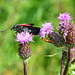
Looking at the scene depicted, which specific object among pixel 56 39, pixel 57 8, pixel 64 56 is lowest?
pixel 64 56

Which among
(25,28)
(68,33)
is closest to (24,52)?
(25,28)

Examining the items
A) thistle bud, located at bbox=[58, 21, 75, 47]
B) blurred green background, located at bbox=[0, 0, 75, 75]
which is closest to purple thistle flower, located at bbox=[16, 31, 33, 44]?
thistle bud, located at bbox=[58, 21, 75, 47]

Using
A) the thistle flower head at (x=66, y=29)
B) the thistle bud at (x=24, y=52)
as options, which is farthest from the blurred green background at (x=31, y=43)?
the thistle flower head at (x=66, y=29)

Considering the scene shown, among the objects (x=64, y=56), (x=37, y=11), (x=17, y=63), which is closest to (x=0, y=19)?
(x=37, y=11)

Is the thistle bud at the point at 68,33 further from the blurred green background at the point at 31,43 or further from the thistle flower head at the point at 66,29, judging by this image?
the blurred green background at the point at 31,43

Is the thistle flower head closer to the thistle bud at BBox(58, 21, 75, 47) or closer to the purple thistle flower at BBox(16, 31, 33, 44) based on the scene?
the thistle bud at BBox(58, 21, 75, 47)

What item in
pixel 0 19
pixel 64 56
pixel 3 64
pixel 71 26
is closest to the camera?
pixel 71 26

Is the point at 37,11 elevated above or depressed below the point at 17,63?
above

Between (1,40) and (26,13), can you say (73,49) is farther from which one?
(26,13)

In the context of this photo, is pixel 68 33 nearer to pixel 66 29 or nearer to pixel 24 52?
pixel 66 29
